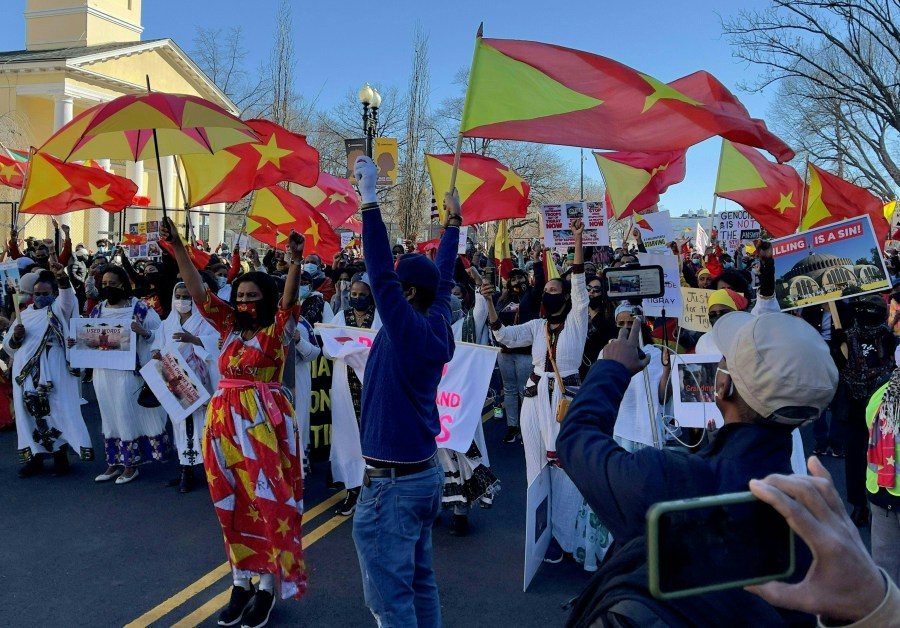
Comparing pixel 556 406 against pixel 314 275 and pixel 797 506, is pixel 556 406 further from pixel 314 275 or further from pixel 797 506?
pixel 314 275

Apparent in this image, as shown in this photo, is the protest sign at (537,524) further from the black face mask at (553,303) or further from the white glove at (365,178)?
the white glove at (365,178)

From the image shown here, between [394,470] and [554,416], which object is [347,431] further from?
[394,470]

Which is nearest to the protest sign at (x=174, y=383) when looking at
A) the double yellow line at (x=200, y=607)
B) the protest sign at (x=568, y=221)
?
the double yellow line at (x=200, y=607)

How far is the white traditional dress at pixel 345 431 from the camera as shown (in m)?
6.28

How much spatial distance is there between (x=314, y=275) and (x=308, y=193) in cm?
299

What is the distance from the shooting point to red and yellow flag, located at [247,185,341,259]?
10.5 metres

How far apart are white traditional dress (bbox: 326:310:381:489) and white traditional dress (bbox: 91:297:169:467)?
2007 mm

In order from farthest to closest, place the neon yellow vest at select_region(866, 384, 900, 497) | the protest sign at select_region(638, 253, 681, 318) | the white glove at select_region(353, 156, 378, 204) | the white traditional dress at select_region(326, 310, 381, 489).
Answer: the white traditional dress at select_region(326, 310, 381, 489), the protest sign at select_region(638, 253, 681, 318), the neon yellow vest at select_region(866, 384, 900, 497), the white glove at select_region(353, 156, 378, 204)

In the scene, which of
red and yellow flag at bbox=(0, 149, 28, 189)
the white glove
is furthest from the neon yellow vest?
red and yellow flag at bbox=(0, 149, 28, 189)

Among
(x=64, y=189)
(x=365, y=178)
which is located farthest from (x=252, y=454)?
(x=64, y=189)

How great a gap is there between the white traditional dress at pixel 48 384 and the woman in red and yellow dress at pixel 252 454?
12.4 feet

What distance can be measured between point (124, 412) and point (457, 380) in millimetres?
3298

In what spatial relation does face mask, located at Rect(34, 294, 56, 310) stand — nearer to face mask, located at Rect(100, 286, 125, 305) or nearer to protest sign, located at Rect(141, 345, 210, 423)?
face mask, located at Rect(100, 286, 125, 305)

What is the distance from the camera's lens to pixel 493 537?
5.84 meters
